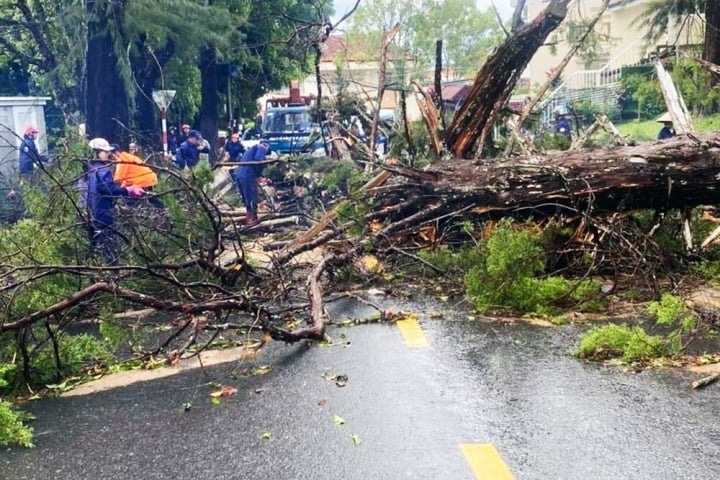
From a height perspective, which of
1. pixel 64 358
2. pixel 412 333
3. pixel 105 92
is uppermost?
pixel 105 92

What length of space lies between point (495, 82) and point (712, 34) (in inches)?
306

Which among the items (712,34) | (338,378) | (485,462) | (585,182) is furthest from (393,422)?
(712,34)

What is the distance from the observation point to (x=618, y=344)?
17.7ft

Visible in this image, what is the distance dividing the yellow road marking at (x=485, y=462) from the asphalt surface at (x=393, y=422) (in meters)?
0.03

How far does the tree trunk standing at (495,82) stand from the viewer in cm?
813

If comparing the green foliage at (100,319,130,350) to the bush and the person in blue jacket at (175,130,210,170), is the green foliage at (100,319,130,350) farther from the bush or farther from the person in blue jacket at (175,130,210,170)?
the person in blue jacket at (175,130,210,170)

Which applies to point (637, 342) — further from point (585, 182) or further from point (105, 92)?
point (105, 92)

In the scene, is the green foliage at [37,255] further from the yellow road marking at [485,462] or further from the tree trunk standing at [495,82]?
the tree trunk standing at [495,82]

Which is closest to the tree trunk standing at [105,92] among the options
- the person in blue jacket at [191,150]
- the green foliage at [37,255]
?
the person in blue jacket at [191,150]

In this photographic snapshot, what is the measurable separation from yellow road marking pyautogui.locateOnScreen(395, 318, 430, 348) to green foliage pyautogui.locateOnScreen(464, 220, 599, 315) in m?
0.62

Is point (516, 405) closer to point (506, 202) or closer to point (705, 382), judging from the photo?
point (705, 382)

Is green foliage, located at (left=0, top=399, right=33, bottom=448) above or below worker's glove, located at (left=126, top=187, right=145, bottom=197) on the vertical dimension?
below

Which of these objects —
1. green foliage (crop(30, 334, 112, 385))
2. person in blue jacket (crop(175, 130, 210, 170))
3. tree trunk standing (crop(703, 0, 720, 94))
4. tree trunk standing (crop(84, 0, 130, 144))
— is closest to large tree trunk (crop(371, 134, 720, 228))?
green foliage (crop(30, 334, 112, 385))

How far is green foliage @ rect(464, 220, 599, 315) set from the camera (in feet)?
21.6
